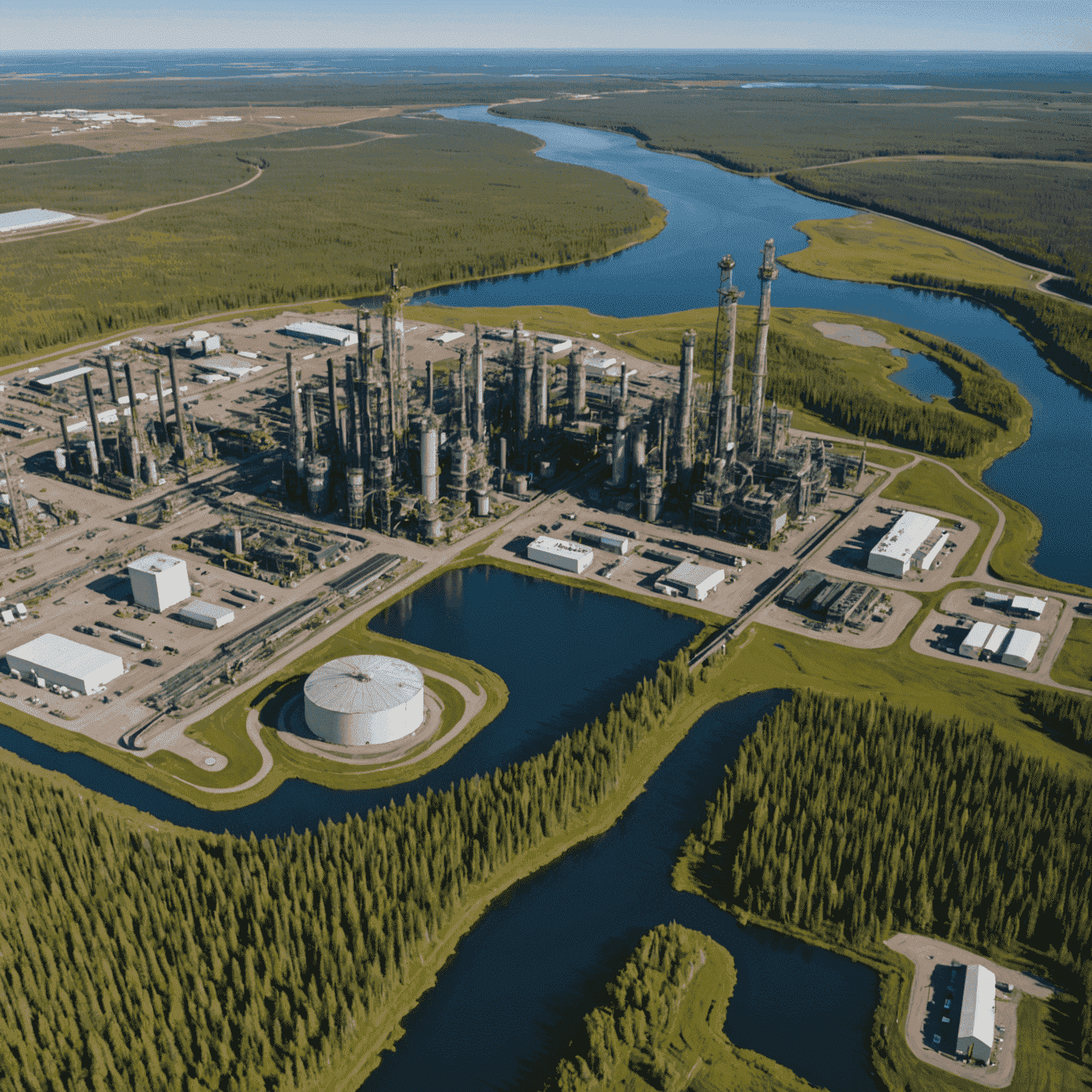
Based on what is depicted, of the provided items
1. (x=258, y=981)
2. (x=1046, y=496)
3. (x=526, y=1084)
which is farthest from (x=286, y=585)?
(x=1046, y=496)

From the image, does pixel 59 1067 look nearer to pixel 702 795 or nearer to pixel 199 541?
pixel 702 795

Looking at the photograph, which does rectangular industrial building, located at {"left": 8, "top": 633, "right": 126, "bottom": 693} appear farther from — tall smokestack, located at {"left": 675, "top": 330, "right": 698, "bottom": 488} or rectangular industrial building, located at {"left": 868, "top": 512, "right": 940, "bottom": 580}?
rectangular industrial building, located at {"left": 868, "top": 512, "right": 940, "bottom": 580}

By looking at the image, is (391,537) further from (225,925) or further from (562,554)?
(225,925)

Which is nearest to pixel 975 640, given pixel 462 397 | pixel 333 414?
pixel 462 397

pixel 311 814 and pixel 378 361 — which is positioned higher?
pixel 378 361

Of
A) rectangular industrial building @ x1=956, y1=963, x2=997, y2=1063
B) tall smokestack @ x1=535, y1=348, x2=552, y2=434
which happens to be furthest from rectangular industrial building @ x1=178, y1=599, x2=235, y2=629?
rectangular industrial building @ x1=956, y1=963, x2=997, y2=1063

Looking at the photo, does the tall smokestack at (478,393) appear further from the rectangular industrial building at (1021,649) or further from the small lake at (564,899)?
the rectangular industrial building at (1021,649)
